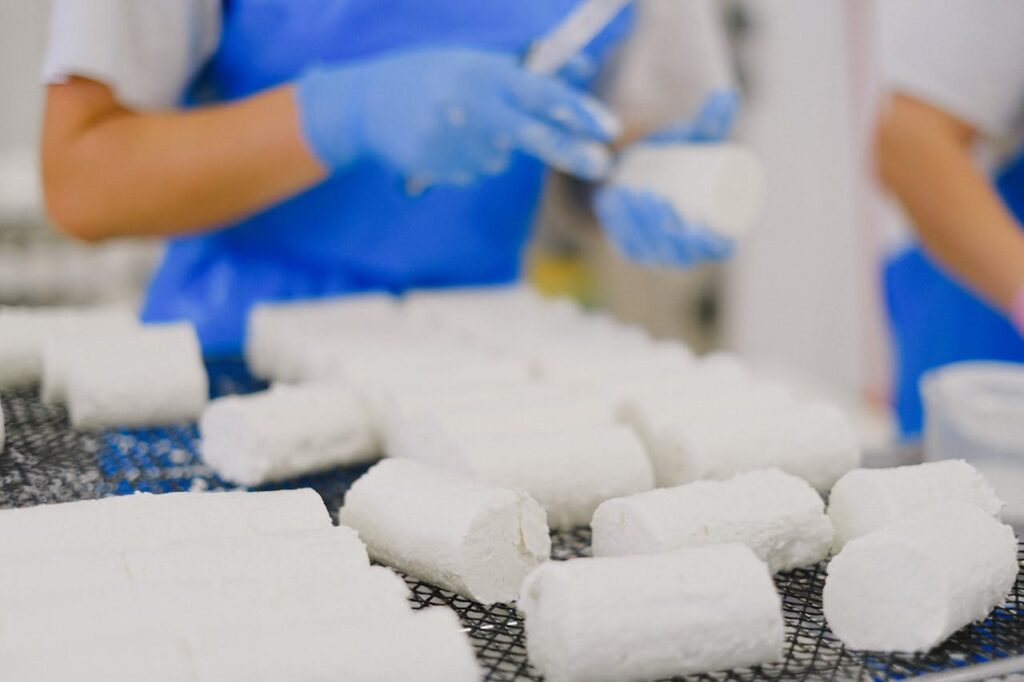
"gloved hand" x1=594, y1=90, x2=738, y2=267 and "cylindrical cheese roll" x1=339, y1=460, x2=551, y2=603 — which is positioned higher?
"gloved hand" x1=594, y1=90, x2=738, y2=267

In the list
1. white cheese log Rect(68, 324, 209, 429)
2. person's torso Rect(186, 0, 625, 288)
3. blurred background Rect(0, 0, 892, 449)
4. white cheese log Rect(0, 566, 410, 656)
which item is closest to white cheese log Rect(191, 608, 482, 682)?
white cheese log Rect(0, 566, 410, 656)

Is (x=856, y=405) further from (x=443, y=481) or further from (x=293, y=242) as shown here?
(x=443, y=481)

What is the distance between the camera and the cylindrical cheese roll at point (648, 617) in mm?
814

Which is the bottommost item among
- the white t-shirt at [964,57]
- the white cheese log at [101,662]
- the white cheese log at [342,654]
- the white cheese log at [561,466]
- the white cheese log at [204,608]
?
the white cheese log at [561,466]

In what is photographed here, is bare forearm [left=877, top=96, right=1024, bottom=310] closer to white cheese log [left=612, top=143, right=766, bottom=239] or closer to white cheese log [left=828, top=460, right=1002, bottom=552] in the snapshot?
white cheese log [left=612, top=143, right=766, bottom=239]

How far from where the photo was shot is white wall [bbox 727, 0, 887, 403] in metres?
4.22

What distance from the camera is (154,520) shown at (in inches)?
Answer: 36.9

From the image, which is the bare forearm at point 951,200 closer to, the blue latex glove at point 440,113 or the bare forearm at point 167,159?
the blue latex glove at point 440,113

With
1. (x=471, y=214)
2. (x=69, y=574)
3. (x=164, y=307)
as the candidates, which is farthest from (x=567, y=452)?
(x=164, y=307)

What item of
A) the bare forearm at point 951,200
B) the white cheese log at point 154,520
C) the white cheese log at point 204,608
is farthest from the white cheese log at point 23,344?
the bare forearm at point 951,200

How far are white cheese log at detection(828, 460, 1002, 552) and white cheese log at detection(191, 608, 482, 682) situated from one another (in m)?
0.47

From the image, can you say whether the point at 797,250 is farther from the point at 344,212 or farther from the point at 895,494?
the point at 895,494

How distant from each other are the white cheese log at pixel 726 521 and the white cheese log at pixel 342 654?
27 cm

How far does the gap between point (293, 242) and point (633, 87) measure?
658 millimetres
